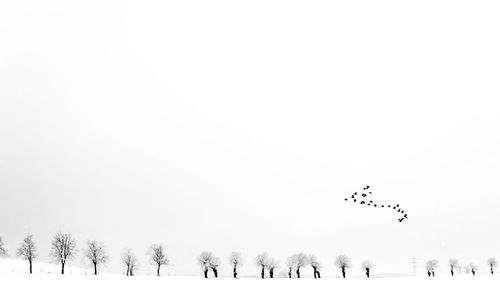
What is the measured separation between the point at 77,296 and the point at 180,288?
58.7ft

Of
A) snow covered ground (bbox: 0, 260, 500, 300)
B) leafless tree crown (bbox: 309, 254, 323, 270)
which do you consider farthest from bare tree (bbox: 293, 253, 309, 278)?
snow covered ground (bbox: 0, 260, 500, 300)

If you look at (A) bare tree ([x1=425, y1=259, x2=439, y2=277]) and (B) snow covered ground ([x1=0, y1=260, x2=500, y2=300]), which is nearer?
(B) snow covered ground ([x1=0, y1=260, x2=500, y2=300])

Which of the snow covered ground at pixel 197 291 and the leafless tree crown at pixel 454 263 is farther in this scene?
the leafless tree crown at pixel 454 263

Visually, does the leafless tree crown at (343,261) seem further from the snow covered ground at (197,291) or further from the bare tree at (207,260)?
the snow covered ground at (197,291)

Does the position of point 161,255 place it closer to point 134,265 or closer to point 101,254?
point 134,265

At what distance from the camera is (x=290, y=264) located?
518ft

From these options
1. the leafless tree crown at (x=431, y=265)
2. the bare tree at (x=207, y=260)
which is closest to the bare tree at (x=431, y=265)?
the leafless tree crown at (x=431, y=265)

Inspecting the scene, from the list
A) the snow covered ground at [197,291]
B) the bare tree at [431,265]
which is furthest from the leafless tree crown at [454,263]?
the snow covered ground at [197,291]

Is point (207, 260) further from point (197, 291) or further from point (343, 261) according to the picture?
point (197, 291)

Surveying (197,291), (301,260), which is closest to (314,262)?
(301,260)

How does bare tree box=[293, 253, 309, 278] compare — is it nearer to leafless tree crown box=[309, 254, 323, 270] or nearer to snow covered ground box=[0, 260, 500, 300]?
leafless tree crown box=[309, 254, 323, 270]

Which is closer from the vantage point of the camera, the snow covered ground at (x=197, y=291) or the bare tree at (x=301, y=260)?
the snow covered ground at (x=197, y=291)

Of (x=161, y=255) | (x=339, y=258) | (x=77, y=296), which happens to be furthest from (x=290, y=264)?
(x=77, y=296)

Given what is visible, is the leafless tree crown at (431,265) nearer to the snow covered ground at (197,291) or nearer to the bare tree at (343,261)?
the bare tree at (343,261)
